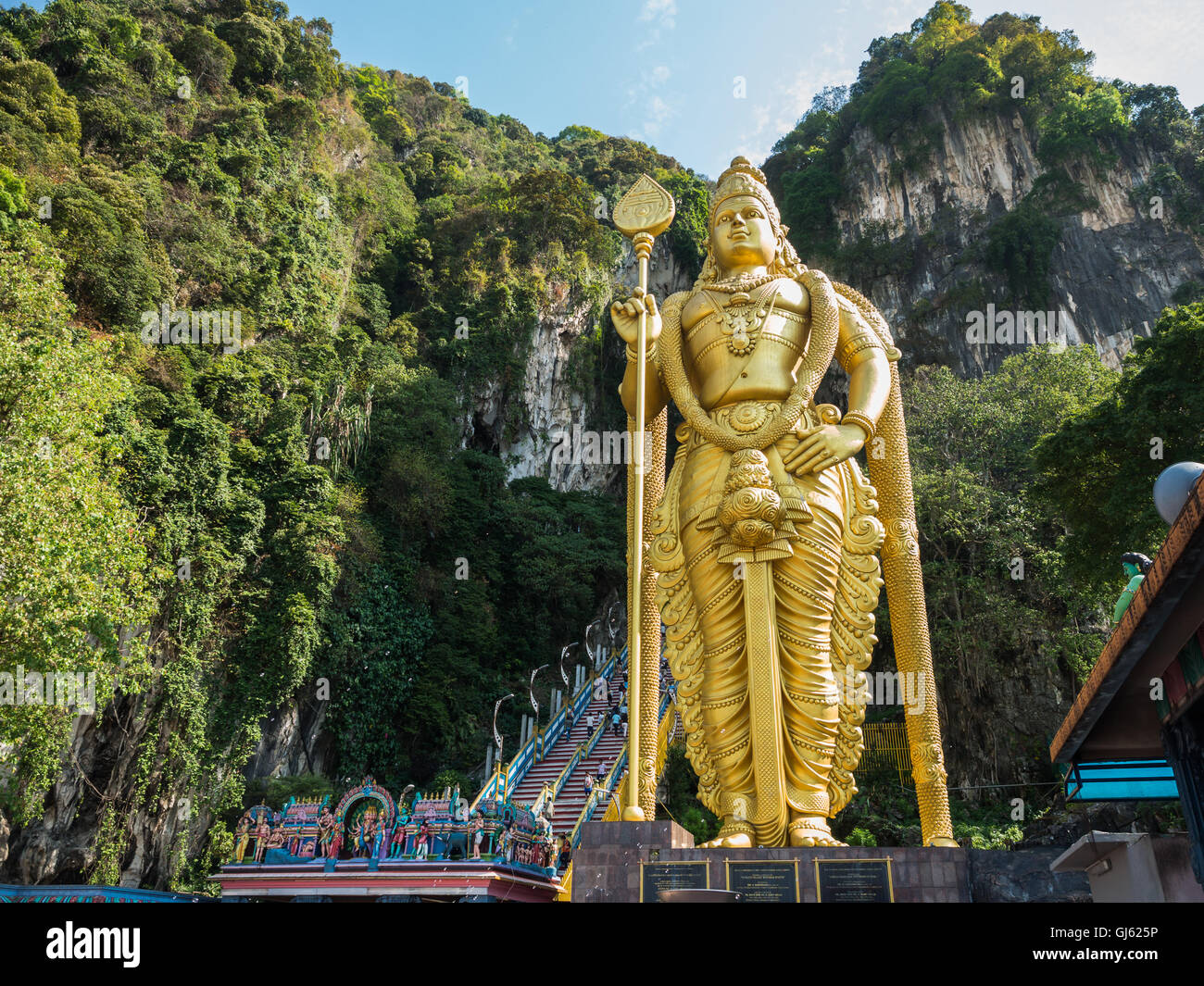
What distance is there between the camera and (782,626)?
5688 mm

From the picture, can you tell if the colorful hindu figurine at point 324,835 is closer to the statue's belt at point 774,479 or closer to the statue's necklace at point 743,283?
the statue's belt at point 774,479

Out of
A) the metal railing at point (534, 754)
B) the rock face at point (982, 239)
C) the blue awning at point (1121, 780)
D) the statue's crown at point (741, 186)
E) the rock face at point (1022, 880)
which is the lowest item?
the rock face at point (1022, 880)

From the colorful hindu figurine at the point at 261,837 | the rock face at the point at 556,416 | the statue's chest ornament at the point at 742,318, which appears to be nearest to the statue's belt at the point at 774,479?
the statue's chest ornament at the point at 742,318

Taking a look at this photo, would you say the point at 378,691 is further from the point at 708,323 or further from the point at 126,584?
the point at 708,323

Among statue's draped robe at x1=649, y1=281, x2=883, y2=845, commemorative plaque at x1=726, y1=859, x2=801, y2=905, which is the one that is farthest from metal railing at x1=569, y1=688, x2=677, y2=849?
commemorative plaque at x1=726, y1=859, x2=801, y2=905

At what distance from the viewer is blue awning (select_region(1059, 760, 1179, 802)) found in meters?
3.95

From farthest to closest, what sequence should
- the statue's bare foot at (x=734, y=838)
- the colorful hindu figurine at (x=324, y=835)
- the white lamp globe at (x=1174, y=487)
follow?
the colorful hindu figurine at (x=324, y=835) → the statue's bare foot at (x=734, y=838) → the white lamp globe at (x=1174, y=487)

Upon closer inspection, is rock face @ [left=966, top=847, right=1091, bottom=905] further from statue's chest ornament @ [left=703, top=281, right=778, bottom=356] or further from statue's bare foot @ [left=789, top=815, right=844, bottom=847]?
statue's chest ornament @ [left=703, top=281, right=778, bottom=356]

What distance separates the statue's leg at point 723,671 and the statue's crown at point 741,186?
8.47ft

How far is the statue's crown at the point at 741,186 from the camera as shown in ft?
22.3

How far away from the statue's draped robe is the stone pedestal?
563 millimetres

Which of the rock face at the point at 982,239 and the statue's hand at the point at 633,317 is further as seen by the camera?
the rock face at the point at 982,239

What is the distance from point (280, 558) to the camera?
46.8 ft

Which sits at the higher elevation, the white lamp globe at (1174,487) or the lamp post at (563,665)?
the lamp post at (563,665)
